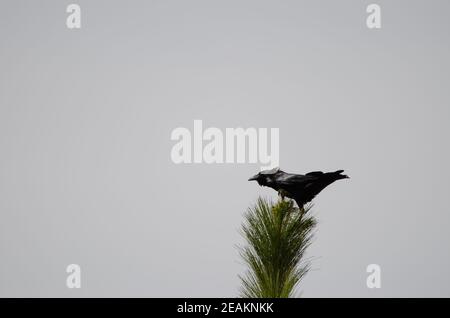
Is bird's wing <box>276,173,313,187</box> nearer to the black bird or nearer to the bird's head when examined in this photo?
the black bird

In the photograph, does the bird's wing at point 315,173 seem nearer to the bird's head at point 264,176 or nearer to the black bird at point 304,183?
the black bird at point 304,183

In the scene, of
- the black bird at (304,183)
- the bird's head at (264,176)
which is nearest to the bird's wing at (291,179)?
the black bird at (304,183)

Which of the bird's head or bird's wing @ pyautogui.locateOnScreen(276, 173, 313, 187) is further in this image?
the bird's head

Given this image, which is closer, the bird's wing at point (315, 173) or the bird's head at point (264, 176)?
the bird's wing at point (315, 173)

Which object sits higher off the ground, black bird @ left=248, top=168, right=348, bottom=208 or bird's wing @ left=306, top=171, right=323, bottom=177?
bird's wing @ left=306, top=171, right=323, bottom=177

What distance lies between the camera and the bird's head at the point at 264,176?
19.6 ft

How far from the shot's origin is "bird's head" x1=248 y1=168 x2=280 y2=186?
5965mm

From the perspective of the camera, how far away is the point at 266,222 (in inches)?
234

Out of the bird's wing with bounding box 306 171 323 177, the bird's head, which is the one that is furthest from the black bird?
the bird's head

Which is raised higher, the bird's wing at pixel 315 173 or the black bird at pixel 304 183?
the bird's wing at pixel 315 173
